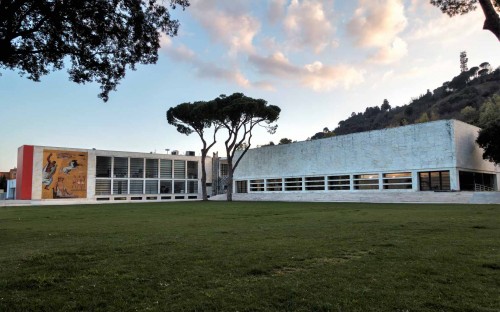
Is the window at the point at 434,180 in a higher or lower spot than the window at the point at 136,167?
lower

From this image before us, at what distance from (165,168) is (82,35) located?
54411 millimetres

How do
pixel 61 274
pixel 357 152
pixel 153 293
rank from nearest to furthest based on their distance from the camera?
pixel 153 293
pixel 61 274
pixel 357 152

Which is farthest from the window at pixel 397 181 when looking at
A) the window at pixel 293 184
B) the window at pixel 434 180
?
the window at pixel 293 184

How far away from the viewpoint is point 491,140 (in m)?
36.5

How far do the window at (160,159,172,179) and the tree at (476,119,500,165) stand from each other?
44.4 metres

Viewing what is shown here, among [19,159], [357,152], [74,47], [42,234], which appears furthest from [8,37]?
[19,159]

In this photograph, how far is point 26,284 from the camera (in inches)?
211

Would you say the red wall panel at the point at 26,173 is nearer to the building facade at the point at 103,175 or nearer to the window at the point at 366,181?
the building facade at the point at 103,175

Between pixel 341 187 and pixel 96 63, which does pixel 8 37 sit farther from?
pixel 341 187

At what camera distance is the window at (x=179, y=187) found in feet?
206

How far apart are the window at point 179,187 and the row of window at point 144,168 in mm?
1026

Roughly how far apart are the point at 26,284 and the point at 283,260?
13.8ft

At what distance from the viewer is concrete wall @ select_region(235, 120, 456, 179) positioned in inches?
1451

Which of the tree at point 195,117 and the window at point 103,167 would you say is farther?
the window at point 103,167
